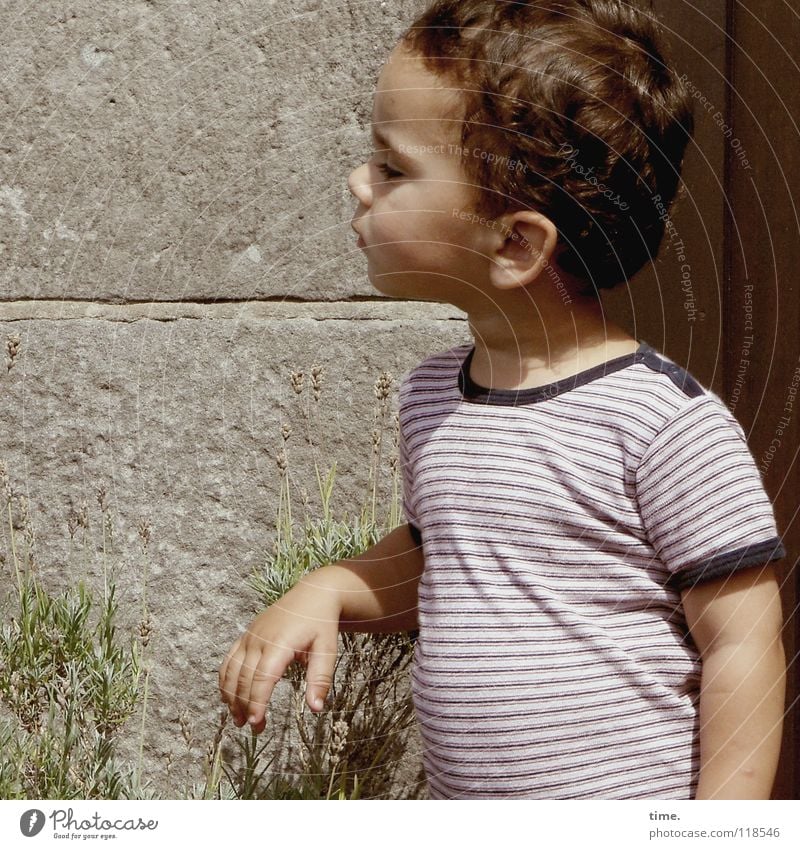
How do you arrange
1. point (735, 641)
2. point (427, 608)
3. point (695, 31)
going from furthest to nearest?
1. point (695, 31)
2. point (427, 608)
3. point (735, 641)

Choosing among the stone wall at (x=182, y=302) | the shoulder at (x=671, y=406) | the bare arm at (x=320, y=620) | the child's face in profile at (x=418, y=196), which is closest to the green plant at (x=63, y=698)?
the stone wall at (x=182, y=302)

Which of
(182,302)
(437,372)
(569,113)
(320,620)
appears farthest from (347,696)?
(569,113)

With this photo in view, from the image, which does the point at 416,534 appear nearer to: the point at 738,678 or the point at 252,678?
the point at 252,678

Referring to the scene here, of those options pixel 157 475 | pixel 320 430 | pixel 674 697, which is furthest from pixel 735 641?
pixel 157 475

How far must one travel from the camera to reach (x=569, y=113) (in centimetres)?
79

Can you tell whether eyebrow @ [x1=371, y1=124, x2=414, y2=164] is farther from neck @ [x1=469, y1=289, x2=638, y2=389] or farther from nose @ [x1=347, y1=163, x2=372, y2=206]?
neck @ [x1=469, y1=289, x2=638, y2=389]

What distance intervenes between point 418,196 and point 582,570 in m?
0.33

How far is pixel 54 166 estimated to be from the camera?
1201mm

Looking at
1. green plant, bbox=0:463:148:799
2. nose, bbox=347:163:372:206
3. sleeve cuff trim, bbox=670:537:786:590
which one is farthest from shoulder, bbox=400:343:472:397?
green plant, bbox=0:463:148:799

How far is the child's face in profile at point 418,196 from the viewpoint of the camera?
799 mm

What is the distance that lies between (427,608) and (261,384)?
42 cm

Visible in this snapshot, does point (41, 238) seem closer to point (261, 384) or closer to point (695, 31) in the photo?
point (261, 384)

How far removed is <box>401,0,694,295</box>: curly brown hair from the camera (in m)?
0.78

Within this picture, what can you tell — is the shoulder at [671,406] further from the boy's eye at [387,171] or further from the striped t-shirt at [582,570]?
the boy's eye at [387,171]
